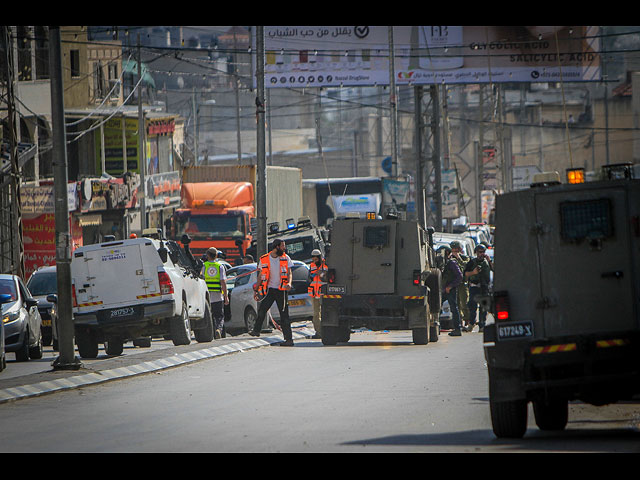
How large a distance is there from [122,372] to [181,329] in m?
4.57

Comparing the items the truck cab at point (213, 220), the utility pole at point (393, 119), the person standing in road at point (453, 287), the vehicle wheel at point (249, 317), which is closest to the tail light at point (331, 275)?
the person standing in road at point (453, 287)

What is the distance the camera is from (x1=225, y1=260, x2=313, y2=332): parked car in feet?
90.1

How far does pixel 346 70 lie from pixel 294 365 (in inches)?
1276

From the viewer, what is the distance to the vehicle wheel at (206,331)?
78.6ft

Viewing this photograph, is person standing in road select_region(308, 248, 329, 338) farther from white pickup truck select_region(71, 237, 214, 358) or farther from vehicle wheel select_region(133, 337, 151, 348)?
white pickup truck select_region(71, 237, 214, 358)

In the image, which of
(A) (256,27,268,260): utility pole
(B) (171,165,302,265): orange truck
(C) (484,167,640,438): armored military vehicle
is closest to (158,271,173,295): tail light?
(A) (256,27,268,260): utility pole

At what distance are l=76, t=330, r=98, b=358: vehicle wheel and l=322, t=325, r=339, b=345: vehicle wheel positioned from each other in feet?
14.3

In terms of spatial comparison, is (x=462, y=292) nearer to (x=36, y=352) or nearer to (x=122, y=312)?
(x=122, y=312)

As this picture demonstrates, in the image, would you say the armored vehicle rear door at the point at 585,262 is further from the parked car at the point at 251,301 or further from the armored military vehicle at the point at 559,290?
the parked car at the point at 251,301

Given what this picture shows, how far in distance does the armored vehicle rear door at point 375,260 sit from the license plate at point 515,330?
12628 mm

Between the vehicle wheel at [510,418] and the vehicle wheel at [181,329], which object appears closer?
the vehicle wheel at [510,418]

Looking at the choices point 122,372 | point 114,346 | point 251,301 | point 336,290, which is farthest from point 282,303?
point 122,372

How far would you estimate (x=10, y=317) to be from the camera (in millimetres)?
21359
